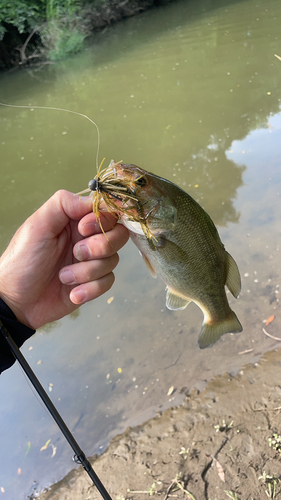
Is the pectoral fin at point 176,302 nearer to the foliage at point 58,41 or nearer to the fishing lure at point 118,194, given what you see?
the fishing lure at point 118,194

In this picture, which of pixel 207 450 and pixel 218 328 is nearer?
pixel 218 328

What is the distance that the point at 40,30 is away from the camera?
18.1m

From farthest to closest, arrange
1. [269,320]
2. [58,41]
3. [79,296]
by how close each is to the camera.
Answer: [58,41] < [269,320] < [79,296]

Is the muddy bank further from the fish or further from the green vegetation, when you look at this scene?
the green vegetation

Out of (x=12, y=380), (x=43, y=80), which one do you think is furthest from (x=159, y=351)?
(x=43, y=80)

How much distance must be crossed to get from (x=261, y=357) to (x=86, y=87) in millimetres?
11897

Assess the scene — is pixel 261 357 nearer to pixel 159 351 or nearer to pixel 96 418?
pixel 159 351

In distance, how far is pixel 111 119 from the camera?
9.31 meters

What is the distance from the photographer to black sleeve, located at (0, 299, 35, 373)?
1.98m

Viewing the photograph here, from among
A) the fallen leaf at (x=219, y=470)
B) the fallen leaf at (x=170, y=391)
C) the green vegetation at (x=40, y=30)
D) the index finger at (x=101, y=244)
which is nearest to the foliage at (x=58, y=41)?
the green vegetation at (x=40, y=30)

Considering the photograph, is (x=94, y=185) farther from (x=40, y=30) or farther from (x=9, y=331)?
(x=40, y=30)

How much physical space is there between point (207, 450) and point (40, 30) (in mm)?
21088

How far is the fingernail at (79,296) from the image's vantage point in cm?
192

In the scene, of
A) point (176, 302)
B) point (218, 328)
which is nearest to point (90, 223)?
point (176, 302)
